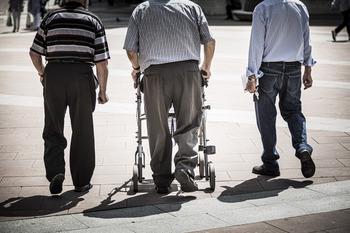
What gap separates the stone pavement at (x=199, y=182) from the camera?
4.30 meters

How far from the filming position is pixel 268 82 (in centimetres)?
536

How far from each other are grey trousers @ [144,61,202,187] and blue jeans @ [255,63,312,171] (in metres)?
0.73

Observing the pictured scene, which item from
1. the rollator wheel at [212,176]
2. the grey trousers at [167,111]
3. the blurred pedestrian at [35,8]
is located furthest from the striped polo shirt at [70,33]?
the blurred pedestrian at [35,8]

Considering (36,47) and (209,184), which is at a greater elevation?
→ (36,47)

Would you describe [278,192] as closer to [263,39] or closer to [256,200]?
[256,200]

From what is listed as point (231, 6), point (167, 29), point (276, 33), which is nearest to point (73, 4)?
point (167, 29)

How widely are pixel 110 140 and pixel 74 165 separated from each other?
5.73 feet

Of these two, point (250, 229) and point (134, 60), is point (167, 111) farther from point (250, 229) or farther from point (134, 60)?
point (250, 229)

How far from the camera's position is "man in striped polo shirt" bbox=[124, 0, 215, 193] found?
4.86 metres

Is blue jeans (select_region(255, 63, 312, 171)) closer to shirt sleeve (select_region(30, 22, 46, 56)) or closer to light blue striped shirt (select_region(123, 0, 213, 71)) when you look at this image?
light blue striped shirt (select_region(123, 0, 213, 71))

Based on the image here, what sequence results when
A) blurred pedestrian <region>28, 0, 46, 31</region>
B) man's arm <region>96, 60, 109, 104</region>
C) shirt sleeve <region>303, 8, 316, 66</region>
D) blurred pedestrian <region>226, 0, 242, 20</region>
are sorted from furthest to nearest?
blurred pedestrian <region>226, 0, 242, 20</region> < blurred pedestrian <region>28, 0, 46, 31</region> < shirt sleeve <region>303, 8, 316, 66</region> < man's arm <region>96, 60, 109, 104</region>

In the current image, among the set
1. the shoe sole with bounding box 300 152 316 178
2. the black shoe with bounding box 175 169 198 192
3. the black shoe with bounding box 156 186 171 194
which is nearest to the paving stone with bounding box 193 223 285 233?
the black shoe with bounding box 175 169 198 192

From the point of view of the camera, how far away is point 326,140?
6660 mm

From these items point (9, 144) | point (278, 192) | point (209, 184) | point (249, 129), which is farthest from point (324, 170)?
point (9, 144)
